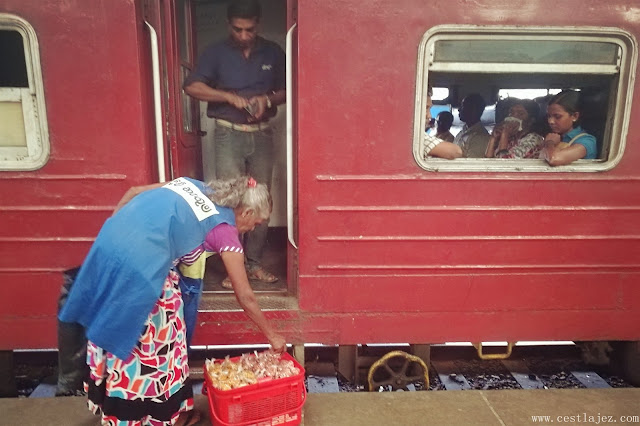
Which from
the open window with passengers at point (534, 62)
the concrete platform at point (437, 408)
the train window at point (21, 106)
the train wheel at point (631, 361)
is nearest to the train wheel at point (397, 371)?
the concrete platform at point (437, 408)

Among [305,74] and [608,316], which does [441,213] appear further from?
[608,316]

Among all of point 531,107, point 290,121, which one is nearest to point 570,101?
point 531,107

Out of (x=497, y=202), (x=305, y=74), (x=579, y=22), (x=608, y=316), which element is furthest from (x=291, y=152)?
(x=608, y=316)

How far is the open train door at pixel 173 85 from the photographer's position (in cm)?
275

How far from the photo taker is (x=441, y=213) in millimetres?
2842

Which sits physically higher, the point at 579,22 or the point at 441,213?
the point at 579,22

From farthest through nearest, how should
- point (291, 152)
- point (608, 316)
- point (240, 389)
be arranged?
1. point (608, 316)
2. point (291, 152)
3. point (240, 389)

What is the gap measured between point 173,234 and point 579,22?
2.72 m

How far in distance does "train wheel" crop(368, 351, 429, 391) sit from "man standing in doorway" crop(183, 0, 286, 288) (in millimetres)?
1044

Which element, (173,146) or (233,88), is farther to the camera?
(233,88)

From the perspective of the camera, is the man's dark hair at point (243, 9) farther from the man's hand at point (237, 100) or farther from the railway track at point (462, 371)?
the railway track at point (462, 371)

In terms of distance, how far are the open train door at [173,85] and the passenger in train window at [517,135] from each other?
7.71ft

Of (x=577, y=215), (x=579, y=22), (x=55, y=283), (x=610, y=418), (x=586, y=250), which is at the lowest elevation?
(x=610, y=418)

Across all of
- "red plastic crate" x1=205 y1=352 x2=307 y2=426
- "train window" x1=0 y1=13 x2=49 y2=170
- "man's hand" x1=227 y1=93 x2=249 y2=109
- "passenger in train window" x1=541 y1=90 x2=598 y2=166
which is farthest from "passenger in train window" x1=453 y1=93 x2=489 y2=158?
"train window" x1=0 y1=13 x2=49 y2=170
